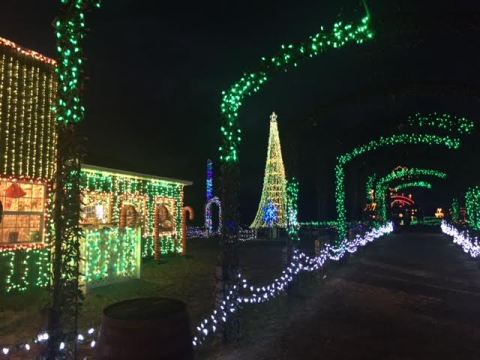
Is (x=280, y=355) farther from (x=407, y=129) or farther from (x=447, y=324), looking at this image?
(x=407, y=129)

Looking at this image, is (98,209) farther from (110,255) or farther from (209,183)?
(209,183)

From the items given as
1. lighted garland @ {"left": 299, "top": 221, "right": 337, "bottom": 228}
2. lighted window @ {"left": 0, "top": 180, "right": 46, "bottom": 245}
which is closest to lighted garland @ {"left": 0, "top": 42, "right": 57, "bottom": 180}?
lighted window @ {"left": 0, "top": 180, "right": 46, "bottom": 245}

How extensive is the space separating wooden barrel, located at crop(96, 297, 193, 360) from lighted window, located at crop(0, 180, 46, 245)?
6.39 metres

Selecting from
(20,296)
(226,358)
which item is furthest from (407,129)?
(20,296)

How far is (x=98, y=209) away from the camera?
13.5 metres

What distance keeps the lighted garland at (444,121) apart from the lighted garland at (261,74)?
259 inches

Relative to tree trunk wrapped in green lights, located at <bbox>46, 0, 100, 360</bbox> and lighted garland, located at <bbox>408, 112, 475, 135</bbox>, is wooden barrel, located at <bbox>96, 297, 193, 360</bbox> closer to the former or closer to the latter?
tree trunk wrapped in green lights, located at <bbox>46, 0, 100, 360</bbox>

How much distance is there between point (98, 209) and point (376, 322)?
9360 mm

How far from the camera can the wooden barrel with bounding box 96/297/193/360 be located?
12.2 feet

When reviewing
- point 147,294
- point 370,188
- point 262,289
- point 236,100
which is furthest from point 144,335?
point 370,188

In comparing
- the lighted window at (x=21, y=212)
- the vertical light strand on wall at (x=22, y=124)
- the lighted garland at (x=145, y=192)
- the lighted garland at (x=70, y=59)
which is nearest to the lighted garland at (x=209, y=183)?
the lighted garland at (x=145, y=192)

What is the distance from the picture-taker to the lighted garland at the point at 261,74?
270 inches

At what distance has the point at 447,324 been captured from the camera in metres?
6.99

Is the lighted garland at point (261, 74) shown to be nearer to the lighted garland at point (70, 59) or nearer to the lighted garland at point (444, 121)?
the lighted garland at point (70, 59)
